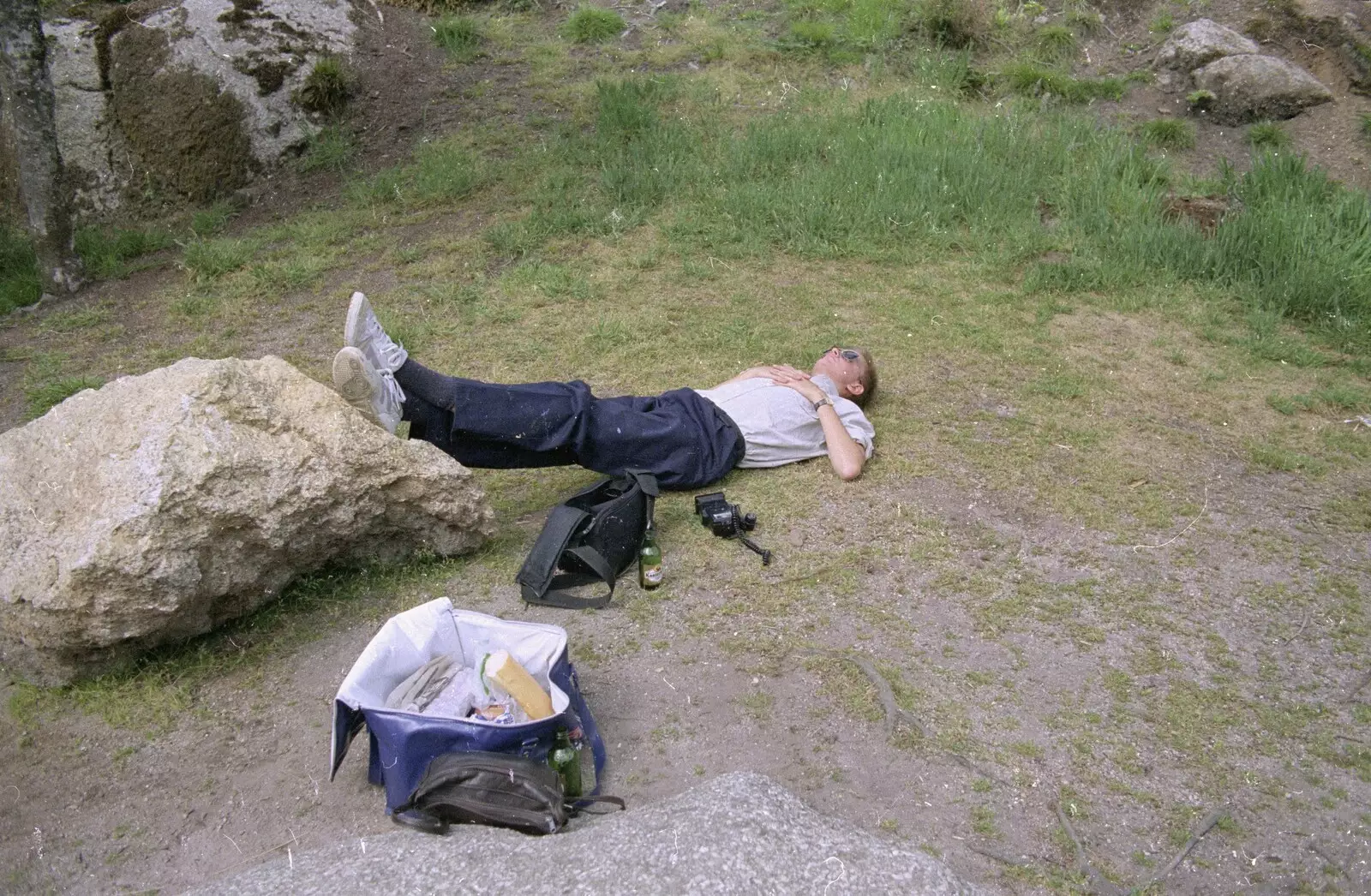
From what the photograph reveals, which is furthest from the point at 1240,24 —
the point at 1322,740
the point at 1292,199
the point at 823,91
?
the point at 1322,740

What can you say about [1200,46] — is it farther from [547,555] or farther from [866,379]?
[547,555]

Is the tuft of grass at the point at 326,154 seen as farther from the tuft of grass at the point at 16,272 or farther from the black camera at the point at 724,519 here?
the black camera at the point at 724,519

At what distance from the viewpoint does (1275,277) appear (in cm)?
748

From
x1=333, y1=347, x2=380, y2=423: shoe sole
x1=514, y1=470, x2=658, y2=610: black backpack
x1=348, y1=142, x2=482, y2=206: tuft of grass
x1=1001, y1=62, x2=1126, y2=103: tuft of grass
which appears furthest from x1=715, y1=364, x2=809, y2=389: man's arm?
x1=1001, y1=62, x2=1126, y2=103: tuft of grass

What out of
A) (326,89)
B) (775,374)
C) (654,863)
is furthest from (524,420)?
(326,89)

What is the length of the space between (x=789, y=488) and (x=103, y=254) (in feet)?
18.5

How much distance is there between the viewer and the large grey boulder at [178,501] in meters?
3.91

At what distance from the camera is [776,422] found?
5.61m

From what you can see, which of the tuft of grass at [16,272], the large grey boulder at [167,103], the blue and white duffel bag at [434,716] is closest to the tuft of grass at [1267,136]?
the large grey boulder at [167,103]

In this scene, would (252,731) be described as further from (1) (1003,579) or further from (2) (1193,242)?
(2) (1193,242)

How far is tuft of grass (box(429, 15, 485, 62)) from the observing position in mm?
10922

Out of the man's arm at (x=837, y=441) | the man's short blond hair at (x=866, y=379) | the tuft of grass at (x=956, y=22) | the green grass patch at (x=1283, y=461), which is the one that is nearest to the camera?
the man's arm at (x=837, y=441)

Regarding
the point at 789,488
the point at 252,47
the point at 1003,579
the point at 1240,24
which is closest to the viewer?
the point at 1003,579

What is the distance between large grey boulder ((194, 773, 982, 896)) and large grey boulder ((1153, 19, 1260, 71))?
8.68 m
